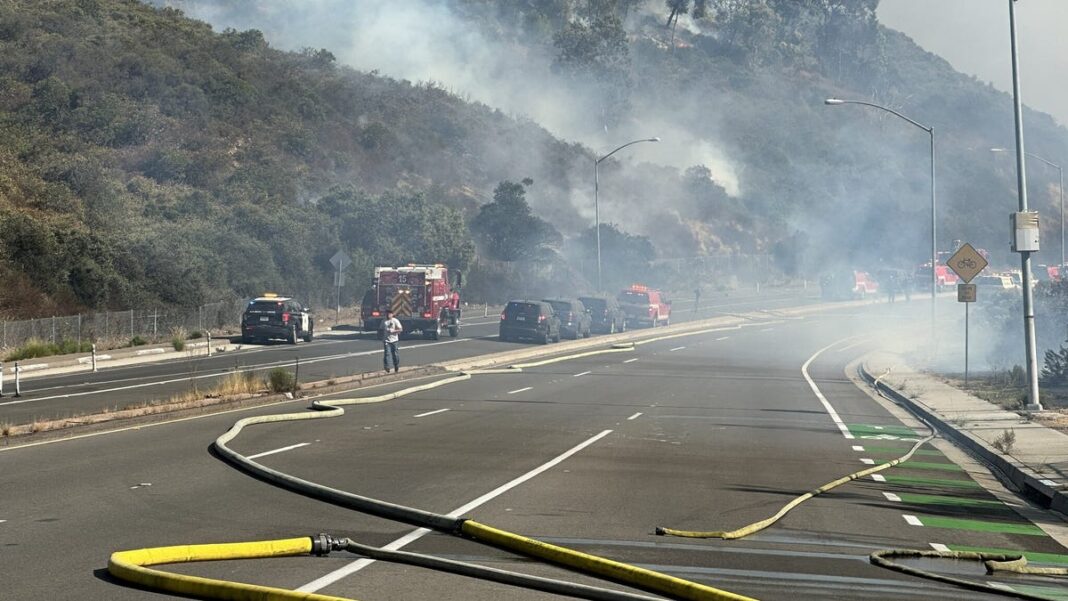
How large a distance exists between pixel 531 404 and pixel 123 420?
28.9 feet

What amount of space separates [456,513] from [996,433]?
1290 centimetres

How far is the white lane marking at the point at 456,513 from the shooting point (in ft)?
32.2

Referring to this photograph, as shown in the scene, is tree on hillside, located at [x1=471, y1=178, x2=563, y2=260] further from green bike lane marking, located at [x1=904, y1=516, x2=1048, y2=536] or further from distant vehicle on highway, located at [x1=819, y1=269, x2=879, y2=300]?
green bike lane marking, located at [x1=904, y1=516, x2=1048, y2=536]

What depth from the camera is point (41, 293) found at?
50531 mm

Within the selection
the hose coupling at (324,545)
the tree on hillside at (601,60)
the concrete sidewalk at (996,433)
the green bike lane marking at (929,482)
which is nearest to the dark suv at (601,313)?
the concrete sidewalk at (996,433)

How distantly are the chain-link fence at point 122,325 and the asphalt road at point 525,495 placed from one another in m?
20.9

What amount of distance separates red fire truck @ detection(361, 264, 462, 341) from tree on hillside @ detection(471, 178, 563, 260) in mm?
37016

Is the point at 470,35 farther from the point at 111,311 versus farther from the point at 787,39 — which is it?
the point at 111,311

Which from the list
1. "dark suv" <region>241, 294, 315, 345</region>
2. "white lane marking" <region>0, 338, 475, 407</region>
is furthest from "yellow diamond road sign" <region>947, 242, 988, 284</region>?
"dark suv" <region>241, 294, 315, 345</region>

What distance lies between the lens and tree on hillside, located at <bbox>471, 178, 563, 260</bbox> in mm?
91188

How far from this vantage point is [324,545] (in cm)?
1076

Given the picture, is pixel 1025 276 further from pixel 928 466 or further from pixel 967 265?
pixel 928 466

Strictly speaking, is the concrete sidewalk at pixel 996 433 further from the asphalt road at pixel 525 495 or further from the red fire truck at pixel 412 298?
the red fire truck at pixel 412 298

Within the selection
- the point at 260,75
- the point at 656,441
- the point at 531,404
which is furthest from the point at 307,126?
the point at 656,441
